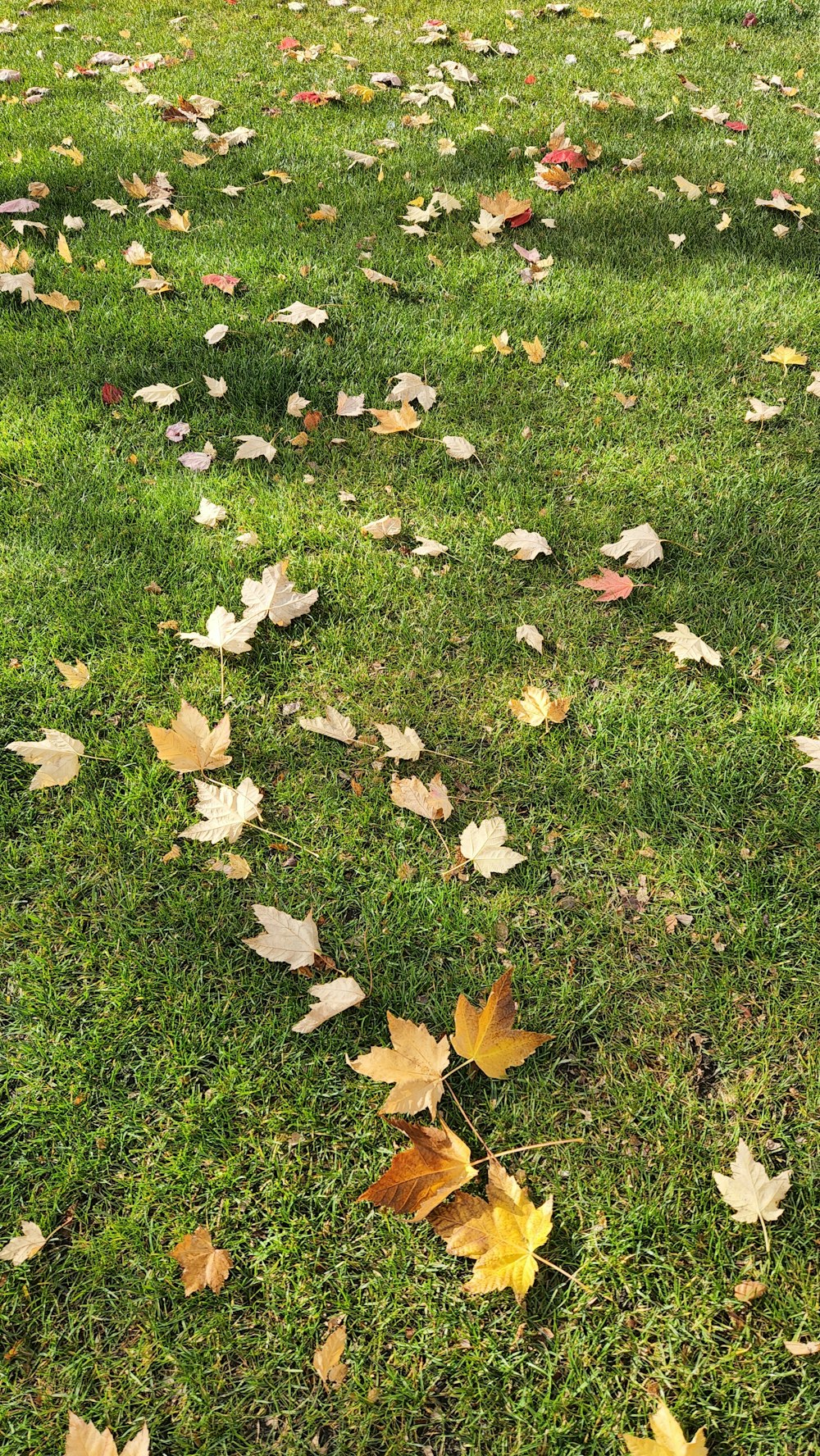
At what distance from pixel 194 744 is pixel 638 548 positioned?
1.47 m

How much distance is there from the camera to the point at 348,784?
2164mm

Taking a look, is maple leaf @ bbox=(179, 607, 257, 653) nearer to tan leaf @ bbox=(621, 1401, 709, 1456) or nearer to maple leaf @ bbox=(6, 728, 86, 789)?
maple leaf @ bbox=(6, 728, 86, 789)

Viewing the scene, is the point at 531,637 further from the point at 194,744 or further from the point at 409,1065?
the point at 409,1065

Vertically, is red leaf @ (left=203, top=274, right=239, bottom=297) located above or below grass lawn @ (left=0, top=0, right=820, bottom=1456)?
above

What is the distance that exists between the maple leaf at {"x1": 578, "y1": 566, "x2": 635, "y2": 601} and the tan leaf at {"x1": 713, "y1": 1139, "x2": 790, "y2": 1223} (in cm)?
153

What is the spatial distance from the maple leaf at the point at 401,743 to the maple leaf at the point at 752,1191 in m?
1.13

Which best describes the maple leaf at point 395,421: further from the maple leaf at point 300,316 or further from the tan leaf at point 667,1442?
the tan leaf at point 667,1442

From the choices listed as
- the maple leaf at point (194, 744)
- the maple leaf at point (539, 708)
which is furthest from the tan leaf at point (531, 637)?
the maple leaf at point (194, 744)

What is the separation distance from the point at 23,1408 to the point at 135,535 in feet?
7.16

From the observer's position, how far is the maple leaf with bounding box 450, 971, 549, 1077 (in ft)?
5.49

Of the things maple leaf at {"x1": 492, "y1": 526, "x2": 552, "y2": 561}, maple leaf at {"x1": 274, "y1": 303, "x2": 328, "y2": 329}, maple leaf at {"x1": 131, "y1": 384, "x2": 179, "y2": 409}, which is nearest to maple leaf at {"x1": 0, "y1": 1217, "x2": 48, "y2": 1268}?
maple leaf at {"x1": 492, "y1": 526, "x2": 552, "y2": 561}

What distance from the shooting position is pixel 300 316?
11.4 ft

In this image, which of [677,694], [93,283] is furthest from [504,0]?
[677,694]

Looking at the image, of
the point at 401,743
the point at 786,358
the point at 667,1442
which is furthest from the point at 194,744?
the point at 786,358
